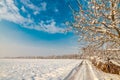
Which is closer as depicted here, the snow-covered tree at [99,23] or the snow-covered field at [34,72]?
the snow-covered tree at [99,23]

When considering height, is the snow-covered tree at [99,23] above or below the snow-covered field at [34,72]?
above

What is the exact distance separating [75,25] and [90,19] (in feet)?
2.49

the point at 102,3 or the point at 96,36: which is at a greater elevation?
the point at 102,3

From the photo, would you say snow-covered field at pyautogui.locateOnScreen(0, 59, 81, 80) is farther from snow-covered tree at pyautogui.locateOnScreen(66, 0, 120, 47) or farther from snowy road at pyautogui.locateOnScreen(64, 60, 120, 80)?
snow-covered tree at pyautogui.locateOnScreen(66, 0, 120, 47)

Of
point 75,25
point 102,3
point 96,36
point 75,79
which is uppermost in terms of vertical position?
point 102,3

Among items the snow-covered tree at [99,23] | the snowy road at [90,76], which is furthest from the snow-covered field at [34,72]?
the snow-covered tree at [99,23]

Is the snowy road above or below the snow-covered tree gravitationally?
below

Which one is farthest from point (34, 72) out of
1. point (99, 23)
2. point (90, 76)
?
point (99, 23)

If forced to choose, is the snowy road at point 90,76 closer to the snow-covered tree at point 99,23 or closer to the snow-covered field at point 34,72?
the snow-covered field at point 34,72

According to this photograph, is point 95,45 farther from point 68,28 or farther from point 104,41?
point 68,28

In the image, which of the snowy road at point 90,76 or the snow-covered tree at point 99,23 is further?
the snowy road at point 90,76

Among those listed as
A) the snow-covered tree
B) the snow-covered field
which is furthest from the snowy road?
the snow-covered tree

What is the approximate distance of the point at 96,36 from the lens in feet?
24.5

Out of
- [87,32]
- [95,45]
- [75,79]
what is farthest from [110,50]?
[75,79]
